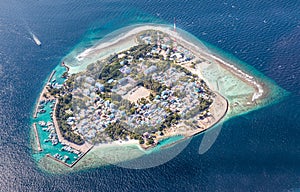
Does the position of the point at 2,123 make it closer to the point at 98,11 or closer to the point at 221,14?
the point at 98,11

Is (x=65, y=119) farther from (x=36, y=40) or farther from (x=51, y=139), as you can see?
(x=36, y=40)

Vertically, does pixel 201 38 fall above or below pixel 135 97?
below

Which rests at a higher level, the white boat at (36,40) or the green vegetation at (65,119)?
the white boat at (36,40)

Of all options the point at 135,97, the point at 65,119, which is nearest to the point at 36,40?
the point at 65,119

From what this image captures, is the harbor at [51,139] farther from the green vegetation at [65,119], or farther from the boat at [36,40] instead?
the boat at [36,40]

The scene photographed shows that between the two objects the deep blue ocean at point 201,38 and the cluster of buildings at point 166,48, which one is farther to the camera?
the cluster of buildings at point 166,48

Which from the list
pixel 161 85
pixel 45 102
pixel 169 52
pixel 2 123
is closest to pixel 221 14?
pixel 169 52

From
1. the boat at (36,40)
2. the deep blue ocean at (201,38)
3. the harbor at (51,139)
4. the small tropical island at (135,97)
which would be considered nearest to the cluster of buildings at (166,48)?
the small tropical island at (135,97)
